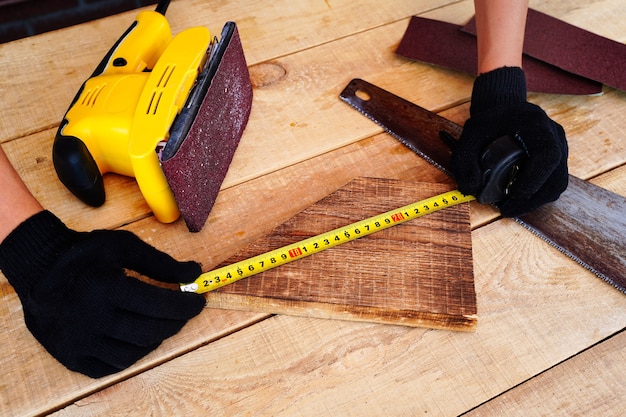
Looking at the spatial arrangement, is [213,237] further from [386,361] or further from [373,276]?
[386,361]

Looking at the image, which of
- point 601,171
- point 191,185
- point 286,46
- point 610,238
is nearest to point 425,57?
point 286,46

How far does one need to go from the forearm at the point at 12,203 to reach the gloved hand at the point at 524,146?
1053 mm

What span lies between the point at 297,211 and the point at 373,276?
32 centimetres

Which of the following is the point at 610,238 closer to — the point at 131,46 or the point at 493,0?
the point at 493,0

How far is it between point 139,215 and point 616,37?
5.61 feet

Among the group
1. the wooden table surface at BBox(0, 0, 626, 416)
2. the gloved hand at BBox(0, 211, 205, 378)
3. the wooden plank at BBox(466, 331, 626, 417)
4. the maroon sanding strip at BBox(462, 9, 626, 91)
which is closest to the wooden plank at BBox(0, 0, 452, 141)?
the wooden table surface at BBox(0, 0, 626, 416)

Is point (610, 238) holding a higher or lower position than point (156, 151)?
lower

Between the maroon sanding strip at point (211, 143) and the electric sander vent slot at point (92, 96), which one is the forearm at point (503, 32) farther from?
the electric sander vent slot at point (92, 96)

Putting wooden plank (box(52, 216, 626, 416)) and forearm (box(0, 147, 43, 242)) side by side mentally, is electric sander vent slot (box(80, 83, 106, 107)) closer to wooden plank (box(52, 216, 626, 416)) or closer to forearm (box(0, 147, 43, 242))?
forearm (box(0, 147, 43, 242))

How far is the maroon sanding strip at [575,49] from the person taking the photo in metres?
1.85

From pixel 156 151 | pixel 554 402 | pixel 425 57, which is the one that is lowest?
pixel 554 402

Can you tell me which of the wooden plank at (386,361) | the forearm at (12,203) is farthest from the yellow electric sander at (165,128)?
the wooden plank at (386,361)

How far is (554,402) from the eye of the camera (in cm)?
125

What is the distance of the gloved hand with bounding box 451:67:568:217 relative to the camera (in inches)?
56.4
